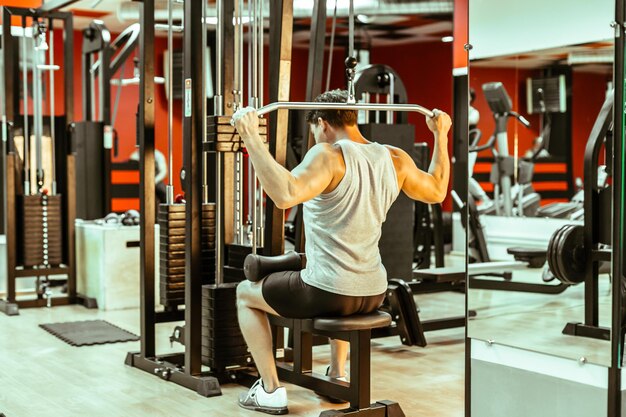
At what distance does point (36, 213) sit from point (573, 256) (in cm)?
482

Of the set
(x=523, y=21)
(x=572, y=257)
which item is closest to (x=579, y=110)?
(x=572, y=257)

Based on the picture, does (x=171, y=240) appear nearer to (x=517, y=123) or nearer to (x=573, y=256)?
(x=573, y=256)

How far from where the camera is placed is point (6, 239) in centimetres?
→ 691

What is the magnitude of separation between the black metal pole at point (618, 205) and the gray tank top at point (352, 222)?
40.3 inches

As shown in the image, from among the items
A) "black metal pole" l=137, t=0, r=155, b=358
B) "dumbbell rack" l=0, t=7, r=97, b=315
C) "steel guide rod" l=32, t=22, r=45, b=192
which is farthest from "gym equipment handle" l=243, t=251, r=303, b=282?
"steel guide rod" l=32, t=22, r=45, b=192

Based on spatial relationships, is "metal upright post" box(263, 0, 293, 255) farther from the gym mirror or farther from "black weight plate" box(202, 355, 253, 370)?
the gym mirror

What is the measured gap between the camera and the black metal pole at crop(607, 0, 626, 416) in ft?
9.00

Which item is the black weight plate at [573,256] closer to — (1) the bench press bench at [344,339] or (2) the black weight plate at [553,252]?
(2) the black weight plate at [553,252]

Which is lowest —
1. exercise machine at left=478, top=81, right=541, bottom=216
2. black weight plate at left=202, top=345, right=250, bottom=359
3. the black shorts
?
black weight plate at left=202, top=345, right=250, bottom=359

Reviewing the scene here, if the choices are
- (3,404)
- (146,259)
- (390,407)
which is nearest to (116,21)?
(146,259)

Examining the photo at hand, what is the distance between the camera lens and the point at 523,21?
3342 mm

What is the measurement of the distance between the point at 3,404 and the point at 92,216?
3.56 metres

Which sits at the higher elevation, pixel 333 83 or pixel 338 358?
pixel 333 83

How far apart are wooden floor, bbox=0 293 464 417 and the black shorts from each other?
1.93 feet
